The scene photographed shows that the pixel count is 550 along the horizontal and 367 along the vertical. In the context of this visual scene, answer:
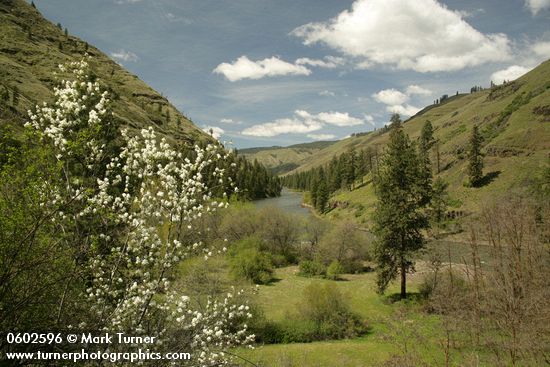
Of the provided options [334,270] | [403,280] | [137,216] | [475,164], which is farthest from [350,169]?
[137,216]

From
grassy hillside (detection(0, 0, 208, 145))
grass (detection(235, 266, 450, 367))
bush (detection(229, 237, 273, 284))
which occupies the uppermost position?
grassy hillside (detection(0, 0, 208, 145))

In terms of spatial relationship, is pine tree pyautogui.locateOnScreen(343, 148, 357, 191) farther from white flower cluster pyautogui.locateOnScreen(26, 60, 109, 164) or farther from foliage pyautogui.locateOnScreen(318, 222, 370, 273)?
white flower cluster pyautogui.locateOnScreen(26, 60, 109, 164)

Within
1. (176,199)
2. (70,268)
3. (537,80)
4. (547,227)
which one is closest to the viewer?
(70,268)

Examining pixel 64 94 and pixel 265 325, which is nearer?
pixel 64 94

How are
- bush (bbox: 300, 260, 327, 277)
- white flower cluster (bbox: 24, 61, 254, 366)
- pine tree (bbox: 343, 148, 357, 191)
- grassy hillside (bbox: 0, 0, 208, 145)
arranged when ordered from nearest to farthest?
white flower cluster (bbox: 24, 61, 254, 366), bush (bbox: 300, 260, 327, 277), grassy hillside (bbox: 0, 0, 208, 145), pine tree (bbox: 343, 148, 357, 191)

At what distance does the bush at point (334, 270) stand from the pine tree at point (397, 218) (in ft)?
39.0

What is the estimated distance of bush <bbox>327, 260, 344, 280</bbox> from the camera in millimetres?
48219

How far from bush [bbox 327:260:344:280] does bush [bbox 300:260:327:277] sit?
3.39ft

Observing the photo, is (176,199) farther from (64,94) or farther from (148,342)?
(64,94)

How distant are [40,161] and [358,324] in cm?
3001

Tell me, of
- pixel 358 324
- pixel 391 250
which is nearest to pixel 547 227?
pixel 391 250

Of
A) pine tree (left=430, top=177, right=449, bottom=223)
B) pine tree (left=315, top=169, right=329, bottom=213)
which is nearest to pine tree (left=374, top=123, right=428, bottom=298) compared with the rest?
pine tree (left=430, top=177, right=449, bottom=223)

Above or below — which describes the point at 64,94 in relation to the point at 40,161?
above

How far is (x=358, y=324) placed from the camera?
1228 inches
